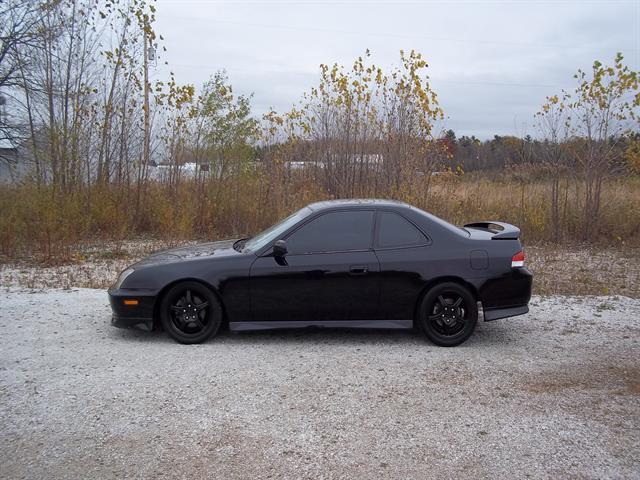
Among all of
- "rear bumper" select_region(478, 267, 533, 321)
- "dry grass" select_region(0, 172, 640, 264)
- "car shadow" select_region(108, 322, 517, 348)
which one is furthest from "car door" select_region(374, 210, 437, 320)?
"dry grass" select_region(0, 172, 640, 264)

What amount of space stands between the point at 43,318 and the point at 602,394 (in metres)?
5.98

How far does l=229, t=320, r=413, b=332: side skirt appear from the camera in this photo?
5668mm

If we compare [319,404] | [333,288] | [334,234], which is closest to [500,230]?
[334,234]

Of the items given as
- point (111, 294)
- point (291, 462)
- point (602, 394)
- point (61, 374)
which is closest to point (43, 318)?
point (111, 294)

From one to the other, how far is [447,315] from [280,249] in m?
1.82

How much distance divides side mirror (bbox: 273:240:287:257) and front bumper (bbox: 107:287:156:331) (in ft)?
4.32

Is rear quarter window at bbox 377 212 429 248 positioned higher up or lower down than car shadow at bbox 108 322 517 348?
higher up

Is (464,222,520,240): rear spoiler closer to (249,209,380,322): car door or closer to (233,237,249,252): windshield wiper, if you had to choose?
(249,209,380,322): car door

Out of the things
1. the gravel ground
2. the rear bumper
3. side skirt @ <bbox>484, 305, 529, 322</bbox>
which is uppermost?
the rear bumper

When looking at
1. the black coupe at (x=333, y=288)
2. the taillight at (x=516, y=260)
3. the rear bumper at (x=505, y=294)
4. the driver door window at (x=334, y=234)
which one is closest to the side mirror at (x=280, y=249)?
the black coupe at (x=333, y=288)

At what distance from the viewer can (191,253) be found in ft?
20.2

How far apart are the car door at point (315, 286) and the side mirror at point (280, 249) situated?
55mm

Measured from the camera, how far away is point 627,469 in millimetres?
3424

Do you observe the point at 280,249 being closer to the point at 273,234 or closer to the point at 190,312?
the point at 273,234
